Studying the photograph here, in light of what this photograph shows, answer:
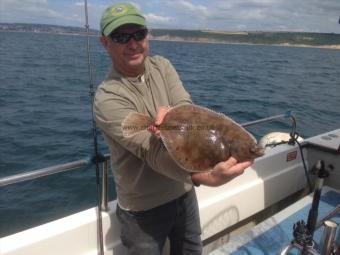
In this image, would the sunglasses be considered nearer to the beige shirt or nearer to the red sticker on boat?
the beige shirt

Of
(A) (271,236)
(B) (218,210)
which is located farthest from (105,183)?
(A) (271,236)

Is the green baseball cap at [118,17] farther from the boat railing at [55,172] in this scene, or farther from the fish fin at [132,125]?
the boat railing at [55,172]

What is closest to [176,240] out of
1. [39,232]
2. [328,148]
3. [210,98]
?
[39,232]

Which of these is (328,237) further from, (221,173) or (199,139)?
(199,139)

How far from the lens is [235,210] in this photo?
4500 millimetres

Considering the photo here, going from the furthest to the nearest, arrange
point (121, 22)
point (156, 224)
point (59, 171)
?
point (59, 171) < point (156, 224) < point (121, 22)

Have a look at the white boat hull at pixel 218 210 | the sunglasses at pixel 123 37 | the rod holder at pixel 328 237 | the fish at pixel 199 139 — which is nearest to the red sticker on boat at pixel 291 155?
the white boat hull at pixel 218 210

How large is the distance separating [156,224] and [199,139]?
849 mm

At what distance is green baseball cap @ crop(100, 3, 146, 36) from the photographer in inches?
95.6

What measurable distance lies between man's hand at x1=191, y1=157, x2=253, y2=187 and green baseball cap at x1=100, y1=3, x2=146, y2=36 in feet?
3.50

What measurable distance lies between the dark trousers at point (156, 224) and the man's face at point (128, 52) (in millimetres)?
1008

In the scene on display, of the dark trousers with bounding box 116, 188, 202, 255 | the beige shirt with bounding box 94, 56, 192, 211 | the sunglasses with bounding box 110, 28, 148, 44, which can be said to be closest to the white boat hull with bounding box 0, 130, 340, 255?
the dark trousers with bounding box 116, 188, 202, 255

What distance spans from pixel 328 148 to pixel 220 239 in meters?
2.15

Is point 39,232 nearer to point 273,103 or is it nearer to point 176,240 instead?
point 176,240
